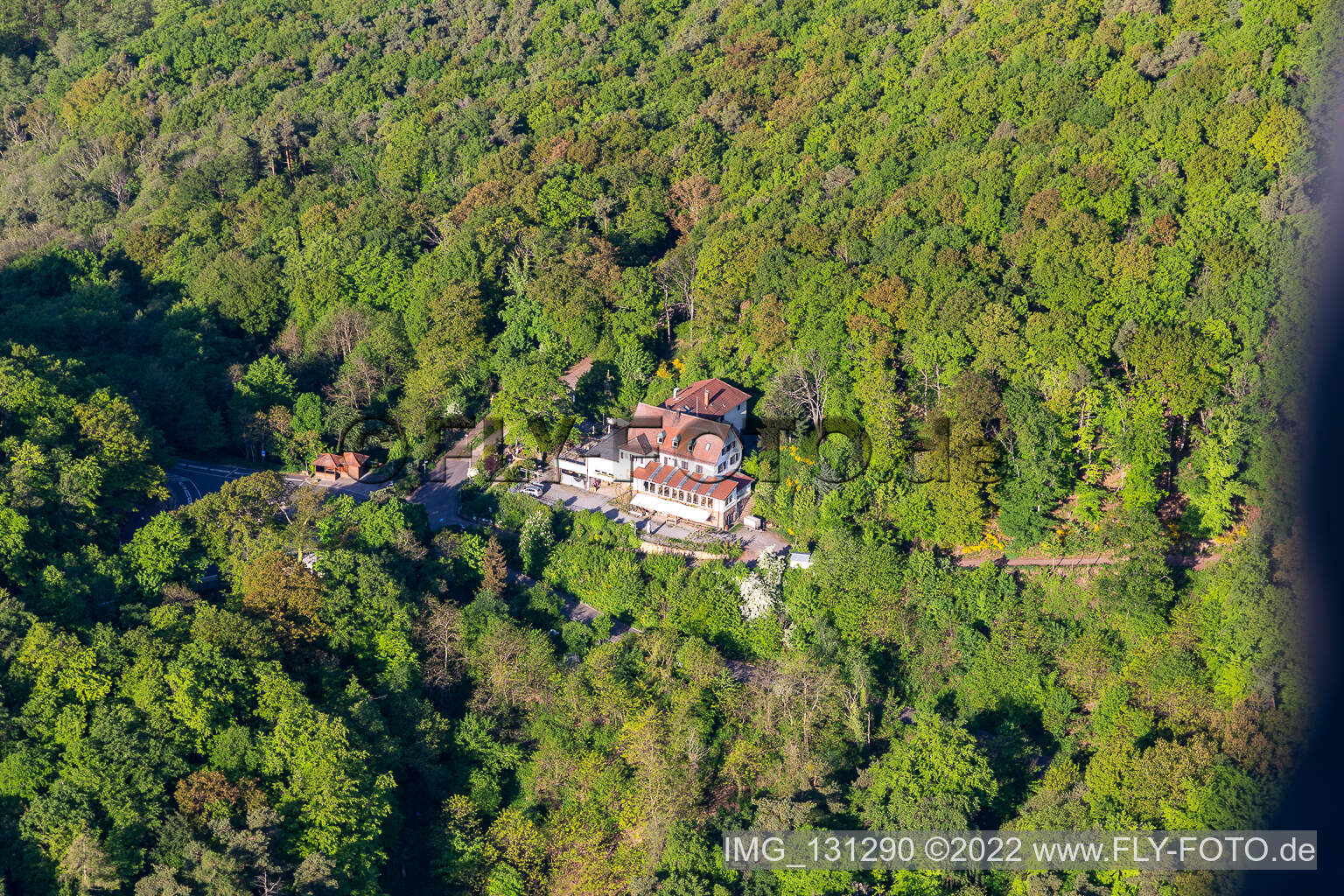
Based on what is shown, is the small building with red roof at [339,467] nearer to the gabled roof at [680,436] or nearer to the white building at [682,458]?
the white building at [682,458]

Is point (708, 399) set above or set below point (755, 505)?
above

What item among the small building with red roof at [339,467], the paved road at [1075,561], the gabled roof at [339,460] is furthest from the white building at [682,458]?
the paved road at [1075,561]

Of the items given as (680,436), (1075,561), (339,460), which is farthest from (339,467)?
(1075,561)

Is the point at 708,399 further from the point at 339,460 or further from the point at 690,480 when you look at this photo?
the point at 339,460

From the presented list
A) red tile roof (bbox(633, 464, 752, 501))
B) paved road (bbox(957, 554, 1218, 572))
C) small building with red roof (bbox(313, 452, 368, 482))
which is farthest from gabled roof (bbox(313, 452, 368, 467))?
paved road (bbox(957, 554, 1218, 572))

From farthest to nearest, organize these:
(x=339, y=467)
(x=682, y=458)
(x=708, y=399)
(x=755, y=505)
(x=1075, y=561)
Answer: (x=339, y=467), (x=708, y=399), (x=682, y=458), (x=755, y=505), (x=1075, y=561)

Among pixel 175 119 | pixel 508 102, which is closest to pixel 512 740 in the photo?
pixel 508 102
